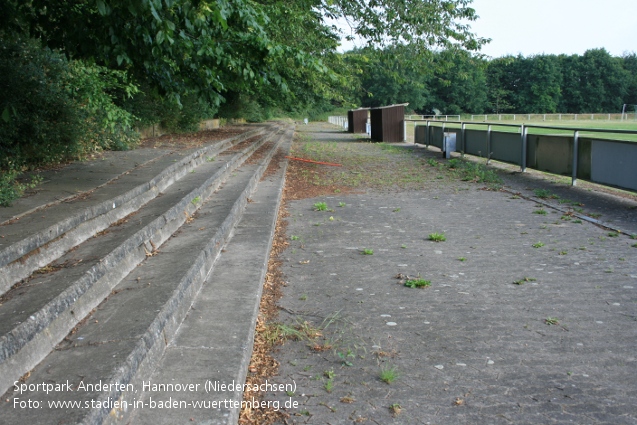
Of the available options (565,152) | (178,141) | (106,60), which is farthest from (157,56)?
(178,141)

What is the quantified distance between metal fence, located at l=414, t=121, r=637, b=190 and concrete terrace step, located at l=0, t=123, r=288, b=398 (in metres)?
5.38

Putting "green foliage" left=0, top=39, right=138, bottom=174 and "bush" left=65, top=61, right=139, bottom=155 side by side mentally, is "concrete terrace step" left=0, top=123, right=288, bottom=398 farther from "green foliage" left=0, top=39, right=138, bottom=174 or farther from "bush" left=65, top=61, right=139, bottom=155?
"bush" left=65, top=61, right=139, bottom=155

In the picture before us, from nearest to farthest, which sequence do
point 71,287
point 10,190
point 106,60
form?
point 71,287, point 10,190, point 106,60

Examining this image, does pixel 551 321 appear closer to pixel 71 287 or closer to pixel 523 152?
pixel 71 287

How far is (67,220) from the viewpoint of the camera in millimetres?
4523

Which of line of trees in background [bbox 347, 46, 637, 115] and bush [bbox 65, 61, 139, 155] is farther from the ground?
line of trees in background [bbox 347, 46, 637, 115]

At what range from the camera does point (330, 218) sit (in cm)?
838

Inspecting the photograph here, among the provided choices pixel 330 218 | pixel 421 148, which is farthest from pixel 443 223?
pixel 421 148

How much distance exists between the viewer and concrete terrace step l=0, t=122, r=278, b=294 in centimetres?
370

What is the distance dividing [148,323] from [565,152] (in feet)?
32.9

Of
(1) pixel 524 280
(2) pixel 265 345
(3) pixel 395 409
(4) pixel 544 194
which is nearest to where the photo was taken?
(3) pixel 395 409

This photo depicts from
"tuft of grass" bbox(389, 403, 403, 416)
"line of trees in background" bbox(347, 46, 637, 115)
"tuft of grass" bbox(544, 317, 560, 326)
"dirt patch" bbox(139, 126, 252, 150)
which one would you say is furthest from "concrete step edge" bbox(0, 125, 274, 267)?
"line of trees in background" bbox(347, 46, 637, 115)

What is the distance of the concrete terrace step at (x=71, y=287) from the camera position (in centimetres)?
274

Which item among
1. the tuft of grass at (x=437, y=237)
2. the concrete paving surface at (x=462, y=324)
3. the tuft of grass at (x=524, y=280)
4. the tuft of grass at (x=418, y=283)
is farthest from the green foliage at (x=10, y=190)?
the tuft of grass at (x=524, y=280)
